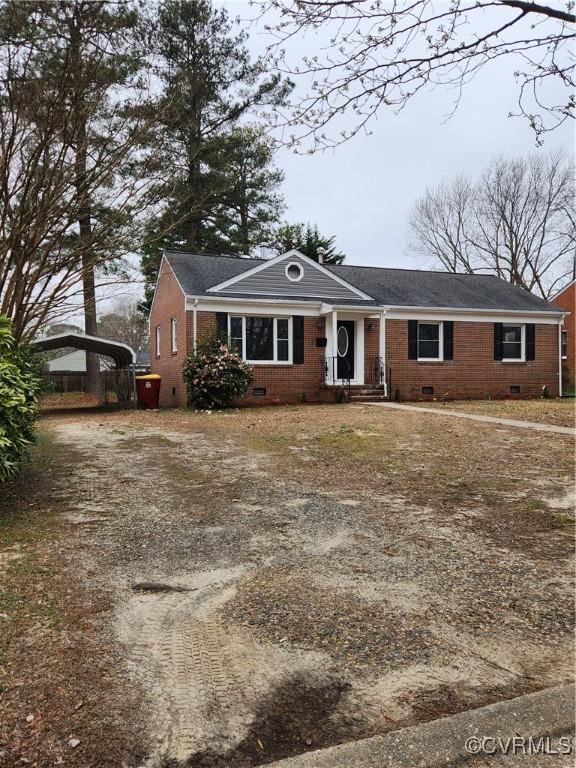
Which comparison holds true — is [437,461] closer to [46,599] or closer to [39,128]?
[46,599]

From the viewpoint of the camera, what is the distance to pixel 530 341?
1959 cm

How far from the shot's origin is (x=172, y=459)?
757 centimetres

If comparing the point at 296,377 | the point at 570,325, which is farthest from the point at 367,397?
the point at 570,325

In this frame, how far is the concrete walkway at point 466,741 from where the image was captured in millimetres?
1900

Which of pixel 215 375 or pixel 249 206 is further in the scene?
pixel 249 206

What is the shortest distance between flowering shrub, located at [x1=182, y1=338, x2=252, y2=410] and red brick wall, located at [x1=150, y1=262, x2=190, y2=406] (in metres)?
1.26

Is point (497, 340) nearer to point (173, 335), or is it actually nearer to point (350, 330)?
point (350, 330)

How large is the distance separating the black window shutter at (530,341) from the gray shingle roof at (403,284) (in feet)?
2.25

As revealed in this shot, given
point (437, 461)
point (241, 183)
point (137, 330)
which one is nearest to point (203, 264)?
point (241, 183)

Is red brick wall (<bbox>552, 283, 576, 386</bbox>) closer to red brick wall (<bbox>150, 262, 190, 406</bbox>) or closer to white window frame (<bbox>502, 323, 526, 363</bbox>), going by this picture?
white window frame (<bbox>502, 323, 526, 363</bbox>)

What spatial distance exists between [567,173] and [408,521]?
108 feet

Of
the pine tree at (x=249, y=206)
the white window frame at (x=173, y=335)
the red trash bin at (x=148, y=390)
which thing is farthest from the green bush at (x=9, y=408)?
the pine tree at (x=249, y=206)

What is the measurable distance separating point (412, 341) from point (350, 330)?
88.6 inches

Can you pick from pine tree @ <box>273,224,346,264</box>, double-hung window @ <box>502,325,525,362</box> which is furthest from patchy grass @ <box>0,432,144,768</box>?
pine tree @ <box>273,224,346,264</box>
